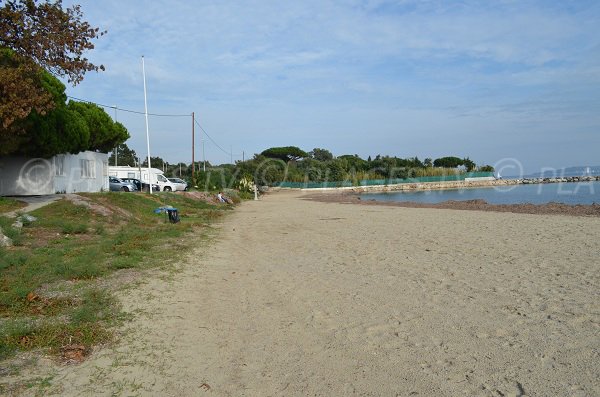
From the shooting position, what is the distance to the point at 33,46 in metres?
12.3

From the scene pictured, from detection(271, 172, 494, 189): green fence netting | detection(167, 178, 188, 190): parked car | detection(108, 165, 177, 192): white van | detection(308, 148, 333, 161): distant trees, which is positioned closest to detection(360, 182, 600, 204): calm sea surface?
detection(271, 172, 494, 189): green fence netting

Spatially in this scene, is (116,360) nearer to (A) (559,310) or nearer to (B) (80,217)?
(A) (559,310)

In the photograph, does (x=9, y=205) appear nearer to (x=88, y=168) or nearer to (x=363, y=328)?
(x=88, y=168)

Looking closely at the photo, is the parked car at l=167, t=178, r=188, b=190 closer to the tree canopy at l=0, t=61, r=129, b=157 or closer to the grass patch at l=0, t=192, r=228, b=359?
the tree canopy at l=0, t=61, r=129, b=157

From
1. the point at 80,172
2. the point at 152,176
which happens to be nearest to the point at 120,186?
the point at 152,176

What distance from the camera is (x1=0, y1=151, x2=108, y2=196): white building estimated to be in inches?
898

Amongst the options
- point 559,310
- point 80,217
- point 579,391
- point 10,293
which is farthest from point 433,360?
point 80,217

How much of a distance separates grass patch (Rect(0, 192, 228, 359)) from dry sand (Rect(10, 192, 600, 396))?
48 cm

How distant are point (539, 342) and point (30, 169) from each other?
2431 centimetres

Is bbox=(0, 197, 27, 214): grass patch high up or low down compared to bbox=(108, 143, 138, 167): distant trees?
down

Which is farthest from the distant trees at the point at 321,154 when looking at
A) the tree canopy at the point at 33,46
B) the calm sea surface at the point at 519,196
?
the tree canopy at the point at 33,46

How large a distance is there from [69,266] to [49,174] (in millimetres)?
18056

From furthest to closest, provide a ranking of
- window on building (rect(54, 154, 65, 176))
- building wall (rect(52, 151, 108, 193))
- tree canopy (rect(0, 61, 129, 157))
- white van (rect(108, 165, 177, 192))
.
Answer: white van (rect(108, 165, 177, 192)), building wall (rect(52, 151, 108, 193)), window on building (rect(54, 154, 65, 176)), tree canopy (rect(0, 61, 129, 157))

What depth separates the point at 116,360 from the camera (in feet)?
15.8
